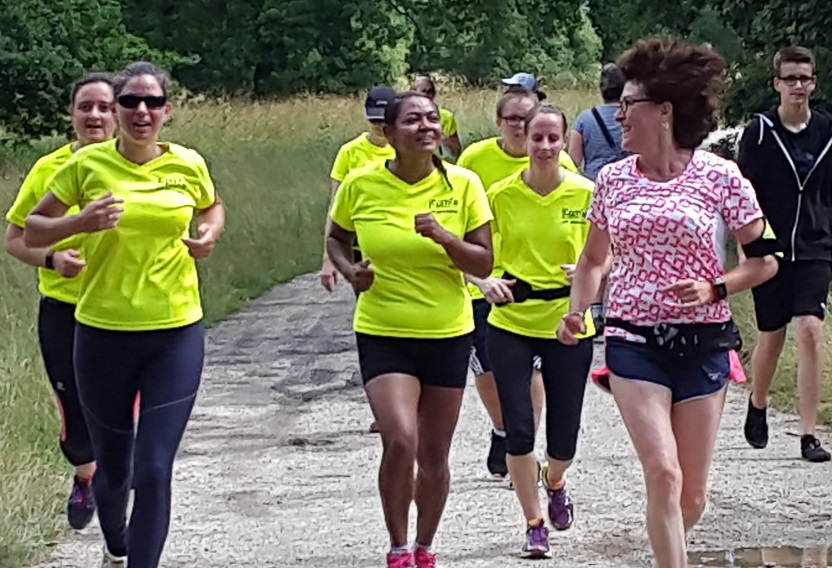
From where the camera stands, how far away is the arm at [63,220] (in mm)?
→ 5590

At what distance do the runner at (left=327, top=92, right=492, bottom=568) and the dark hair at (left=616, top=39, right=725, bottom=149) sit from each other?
1010 millimetres

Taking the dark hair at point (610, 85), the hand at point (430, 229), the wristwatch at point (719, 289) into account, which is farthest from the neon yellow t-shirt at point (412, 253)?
the dark hair at point (610, 85)

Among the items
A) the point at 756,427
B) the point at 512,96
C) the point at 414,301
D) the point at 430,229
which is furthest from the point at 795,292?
the point at 430,229

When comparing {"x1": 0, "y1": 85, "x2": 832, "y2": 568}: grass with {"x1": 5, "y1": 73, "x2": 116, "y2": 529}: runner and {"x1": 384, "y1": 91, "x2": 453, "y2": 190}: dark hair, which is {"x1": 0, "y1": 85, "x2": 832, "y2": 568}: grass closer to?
{"x1": 5, "y1": 73, "x2": 116, "y2": 529}: runner

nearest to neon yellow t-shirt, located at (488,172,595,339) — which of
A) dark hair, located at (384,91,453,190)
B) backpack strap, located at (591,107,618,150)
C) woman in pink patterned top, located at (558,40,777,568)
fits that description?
dark hair, located at (384,91,453,190)

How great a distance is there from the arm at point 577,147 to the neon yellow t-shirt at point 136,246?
5.68 meters

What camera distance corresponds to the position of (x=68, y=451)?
289 inches

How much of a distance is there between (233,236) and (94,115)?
1311 cm

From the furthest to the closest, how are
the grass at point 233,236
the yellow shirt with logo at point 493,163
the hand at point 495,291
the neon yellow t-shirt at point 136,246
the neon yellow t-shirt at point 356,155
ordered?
the neon yellow t-shirt at point 356,155 → the yellow shirt with logo at point 493,163 → the grass at point 233,236 → the hand at point 495,291 → the neon yellow t-shirt at point 136,246

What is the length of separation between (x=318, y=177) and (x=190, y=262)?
66.7 feet

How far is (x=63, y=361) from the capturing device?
7.14 meters

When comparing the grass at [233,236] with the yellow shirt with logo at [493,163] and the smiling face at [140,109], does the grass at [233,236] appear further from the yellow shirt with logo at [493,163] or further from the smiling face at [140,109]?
the yellow shirt with logo at [493,163]

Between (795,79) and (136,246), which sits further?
(795,79)

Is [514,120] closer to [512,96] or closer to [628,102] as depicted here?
[512,96]
